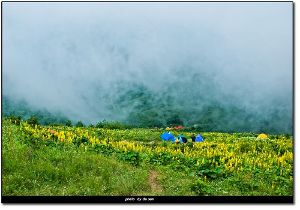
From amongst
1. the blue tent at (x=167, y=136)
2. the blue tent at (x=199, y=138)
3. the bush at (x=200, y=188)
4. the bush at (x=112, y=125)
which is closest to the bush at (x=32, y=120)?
the bush at (x=112, y=125)

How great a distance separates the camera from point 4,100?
9.55 m

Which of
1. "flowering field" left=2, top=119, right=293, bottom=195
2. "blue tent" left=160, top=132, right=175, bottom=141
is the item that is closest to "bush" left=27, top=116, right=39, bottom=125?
"flowering field" left=2, top=119, right=293, bottom=195

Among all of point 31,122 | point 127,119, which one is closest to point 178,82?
point 127,119

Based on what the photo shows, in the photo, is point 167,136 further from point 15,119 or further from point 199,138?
point 15,119

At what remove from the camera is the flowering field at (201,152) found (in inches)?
377

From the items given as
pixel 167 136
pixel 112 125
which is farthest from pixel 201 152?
→ pixel 112 125

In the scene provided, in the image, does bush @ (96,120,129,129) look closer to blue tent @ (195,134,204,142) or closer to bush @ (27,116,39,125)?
bush @ (27,116,39,125)

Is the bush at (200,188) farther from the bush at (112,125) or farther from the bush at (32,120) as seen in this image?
the bush at (32,120)

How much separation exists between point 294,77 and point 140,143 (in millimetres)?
2558

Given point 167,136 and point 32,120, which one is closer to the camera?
point 32,120

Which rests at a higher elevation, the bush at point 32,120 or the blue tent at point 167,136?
the bush at point 32,120

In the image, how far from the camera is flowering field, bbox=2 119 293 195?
31.4ft

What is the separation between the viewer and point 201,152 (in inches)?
387
